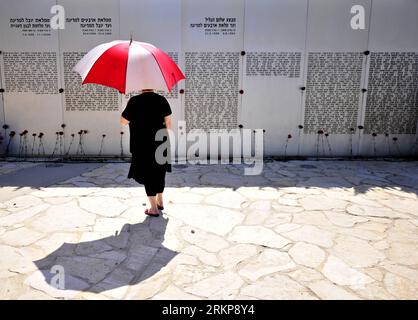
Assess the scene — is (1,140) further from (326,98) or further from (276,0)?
(326,98)

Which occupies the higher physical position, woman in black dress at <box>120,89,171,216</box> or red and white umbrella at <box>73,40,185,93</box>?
red and white umbrella at <box>73,40,185,93</box>

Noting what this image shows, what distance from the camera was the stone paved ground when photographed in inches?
119

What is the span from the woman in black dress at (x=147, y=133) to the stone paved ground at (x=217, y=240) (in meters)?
0.49

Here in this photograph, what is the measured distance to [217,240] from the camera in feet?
12.9

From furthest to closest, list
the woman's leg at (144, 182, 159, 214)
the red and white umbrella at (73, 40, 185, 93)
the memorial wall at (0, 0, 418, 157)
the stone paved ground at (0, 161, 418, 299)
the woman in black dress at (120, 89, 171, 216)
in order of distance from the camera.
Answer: the memorial wall at (0, 0, 418, 157), the woman's leg at (144, 182, 159, 214), the woman in black dress at (120, 89, 171, 216), the red and white umbrella at (73, 40, 185, 93), the stone paved ground at (0, 161, 418, 299)

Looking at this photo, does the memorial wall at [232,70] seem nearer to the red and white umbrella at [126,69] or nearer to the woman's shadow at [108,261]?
the red and white umbrella at [126,69]

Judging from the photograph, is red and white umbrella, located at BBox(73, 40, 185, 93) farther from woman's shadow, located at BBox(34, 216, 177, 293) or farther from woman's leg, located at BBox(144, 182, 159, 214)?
woman's shadow, located at BBox(34, 216, 177, 293)

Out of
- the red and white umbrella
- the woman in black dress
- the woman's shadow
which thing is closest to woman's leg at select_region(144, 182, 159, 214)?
the woman in black dress

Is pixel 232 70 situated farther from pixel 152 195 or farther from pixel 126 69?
pixel 126 69

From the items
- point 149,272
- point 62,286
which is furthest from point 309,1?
point 62,286

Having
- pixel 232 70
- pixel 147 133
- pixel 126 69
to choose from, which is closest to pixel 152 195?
pixel 147 133

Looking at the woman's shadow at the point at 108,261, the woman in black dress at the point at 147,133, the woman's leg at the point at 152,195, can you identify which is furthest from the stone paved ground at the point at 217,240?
the woman in black dress at the point at 147,133

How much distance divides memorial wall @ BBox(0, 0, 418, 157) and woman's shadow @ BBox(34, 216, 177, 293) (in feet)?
13.2

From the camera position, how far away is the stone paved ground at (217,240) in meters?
3.03
